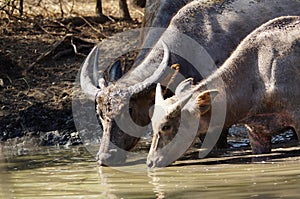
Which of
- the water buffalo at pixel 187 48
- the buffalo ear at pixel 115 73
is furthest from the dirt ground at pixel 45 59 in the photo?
the water buffalo at pixel 187 48

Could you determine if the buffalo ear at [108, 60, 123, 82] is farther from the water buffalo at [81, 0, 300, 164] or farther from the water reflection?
the water reflection

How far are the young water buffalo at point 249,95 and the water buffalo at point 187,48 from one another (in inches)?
27.0

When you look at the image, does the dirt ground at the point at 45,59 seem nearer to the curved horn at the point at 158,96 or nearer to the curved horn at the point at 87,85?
the curved horn at the point at 87,85

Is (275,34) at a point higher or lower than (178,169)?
higher

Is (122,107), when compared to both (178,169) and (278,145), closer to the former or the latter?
(178,169)

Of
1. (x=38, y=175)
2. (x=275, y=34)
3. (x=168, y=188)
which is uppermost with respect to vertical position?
(x=275, y=34)

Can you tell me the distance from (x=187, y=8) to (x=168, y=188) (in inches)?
164

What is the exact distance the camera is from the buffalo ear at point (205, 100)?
35.6 ft

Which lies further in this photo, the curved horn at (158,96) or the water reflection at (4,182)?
A: the curved horn at (158,96)

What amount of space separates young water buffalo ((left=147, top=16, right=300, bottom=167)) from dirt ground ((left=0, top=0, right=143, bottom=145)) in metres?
2.91

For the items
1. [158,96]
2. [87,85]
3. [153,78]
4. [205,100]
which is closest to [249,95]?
[205,100]

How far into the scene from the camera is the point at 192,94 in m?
10.9

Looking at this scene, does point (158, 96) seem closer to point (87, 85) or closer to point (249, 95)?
point (249, 95)

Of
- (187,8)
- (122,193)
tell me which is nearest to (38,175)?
(122,193)
